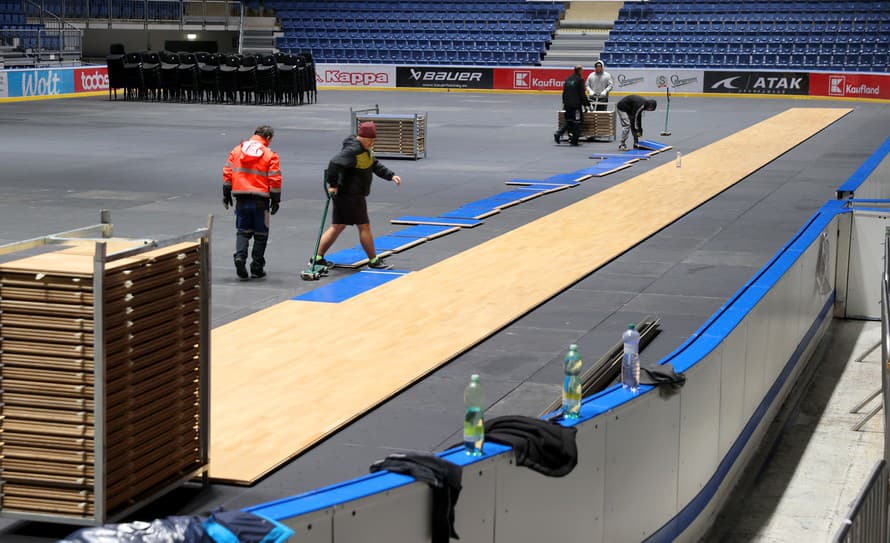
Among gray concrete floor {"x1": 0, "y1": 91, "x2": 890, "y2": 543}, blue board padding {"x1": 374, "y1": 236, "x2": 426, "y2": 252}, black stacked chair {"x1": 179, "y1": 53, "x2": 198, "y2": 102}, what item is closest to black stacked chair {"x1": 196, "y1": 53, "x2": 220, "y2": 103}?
black stacked chair {"x1": 179, "y1": 53, "x2": 198, "y2": 102}

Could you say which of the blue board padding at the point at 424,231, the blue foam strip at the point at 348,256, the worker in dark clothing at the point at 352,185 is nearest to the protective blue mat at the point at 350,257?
the blue foam strip at the point at 348,256

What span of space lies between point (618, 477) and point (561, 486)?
81 centimetres

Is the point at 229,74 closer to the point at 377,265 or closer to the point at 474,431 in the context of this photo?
the point at 377,265

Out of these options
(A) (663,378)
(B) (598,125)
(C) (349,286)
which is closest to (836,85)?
(B) (598,125)

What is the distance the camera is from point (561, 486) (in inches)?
257

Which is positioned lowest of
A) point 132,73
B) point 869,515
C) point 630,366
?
point 869,515

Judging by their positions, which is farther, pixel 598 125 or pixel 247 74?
pixel 247 74

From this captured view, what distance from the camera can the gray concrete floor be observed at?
9.19 meters

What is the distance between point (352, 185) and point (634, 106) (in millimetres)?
16422

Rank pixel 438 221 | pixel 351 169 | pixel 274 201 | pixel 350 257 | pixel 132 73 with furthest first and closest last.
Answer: pixel 132 73 → pixel 438 221 → pixel 350 257 → pixel 351 169 → pixel 274 201

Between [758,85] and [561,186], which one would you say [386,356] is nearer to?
[561,186]

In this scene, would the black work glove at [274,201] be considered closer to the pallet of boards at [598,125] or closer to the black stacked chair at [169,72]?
the pallet of boards at [598,125]

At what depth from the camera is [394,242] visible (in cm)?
1644

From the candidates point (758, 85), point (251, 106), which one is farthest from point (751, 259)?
point (758, 85)
